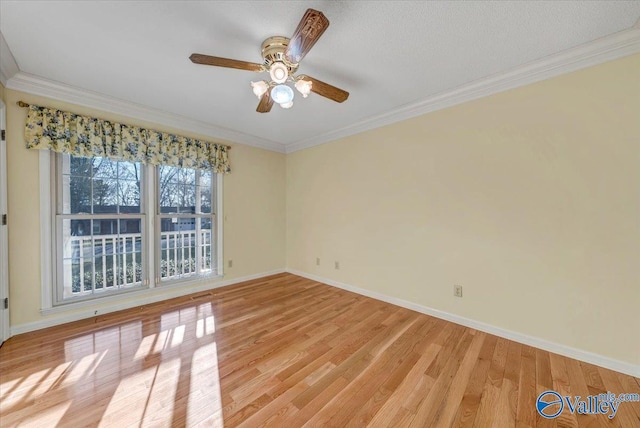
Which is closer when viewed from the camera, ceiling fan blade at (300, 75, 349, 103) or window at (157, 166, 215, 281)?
ceiling fan blade at (300, 75, 349, 103)

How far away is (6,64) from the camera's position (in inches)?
77.5

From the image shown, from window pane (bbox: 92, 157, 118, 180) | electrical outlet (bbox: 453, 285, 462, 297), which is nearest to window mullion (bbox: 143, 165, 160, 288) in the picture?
window pane (bbox: 92, 157, 118, 180)

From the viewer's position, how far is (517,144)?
218 cm

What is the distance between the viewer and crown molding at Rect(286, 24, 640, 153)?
68.3 inches

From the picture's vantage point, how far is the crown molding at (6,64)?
1796 mm

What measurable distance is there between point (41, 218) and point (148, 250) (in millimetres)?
997

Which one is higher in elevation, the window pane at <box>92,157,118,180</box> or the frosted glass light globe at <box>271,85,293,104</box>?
the frosted glass light globe at <box>271,85,293,104</box>

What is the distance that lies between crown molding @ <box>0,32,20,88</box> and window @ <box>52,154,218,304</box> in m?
0.72

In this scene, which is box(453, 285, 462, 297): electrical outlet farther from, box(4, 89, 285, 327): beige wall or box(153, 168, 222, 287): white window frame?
box(153, 168, 222, 287): white window frame

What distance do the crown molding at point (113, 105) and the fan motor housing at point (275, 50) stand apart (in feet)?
6.58

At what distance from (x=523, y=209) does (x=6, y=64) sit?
4.64 meters

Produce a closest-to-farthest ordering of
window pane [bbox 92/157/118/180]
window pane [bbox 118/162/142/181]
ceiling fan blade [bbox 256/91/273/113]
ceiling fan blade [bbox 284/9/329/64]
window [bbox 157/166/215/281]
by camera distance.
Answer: ceiling fan blade [bbox 284/9/329/64] → ceiling fan blade [bbox 256/91/273/113] → window pane [bbox 92/157/118/180] → window pane [bbox 118/162/142/181] → window [bbox 157/166/215/281]

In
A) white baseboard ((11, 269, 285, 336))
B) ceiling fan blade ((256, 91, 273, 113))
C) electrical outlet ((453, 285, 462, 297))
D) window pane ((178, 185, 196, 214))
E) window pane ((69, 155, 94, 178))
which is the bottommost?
white baseboard ((11, 269, 285, 336))

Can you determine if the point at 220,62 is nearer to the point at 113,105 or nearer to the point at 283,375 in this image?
the point at 113,105
